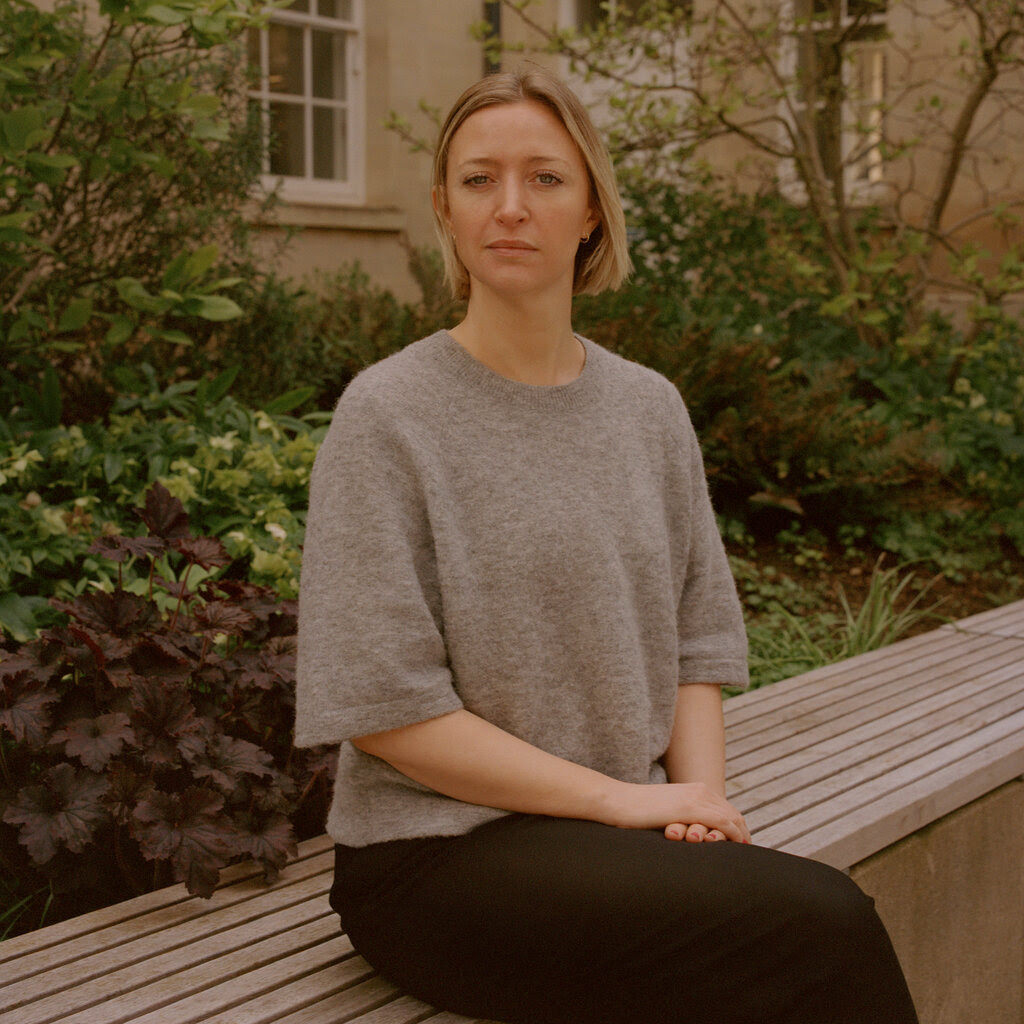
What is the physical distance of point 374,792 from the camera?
1.75 m

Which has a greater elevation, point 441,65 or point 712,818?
point 441,65

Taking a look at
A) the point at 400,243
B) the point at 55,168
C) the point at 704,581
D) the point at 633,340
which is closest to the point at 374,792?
the point at 704,581

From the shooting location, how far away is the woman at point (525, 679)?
157 centimetres

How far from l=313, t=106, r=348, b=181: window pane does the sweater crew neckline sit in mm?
8535

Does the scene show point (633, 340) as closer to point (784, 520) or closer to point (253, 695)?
point (784, 520)

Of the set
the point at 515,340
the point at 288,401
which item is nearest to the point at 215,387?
the point at 288,401

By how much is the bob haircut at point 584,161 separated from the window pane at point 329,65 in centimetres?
849

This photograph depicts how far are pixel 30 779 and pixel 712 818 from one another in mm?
1265

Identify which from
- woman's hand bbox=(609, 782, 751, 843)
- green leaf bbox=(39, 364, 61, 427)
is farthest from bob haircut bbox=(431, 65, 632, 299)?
green leaf bbox=(39, 364, 61, 427)

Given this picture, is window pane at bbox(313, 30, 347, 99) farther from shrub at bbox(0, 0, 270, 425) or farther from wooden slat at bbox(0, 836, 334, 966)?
wooden slat at bbox(0, 836, 334, 966)

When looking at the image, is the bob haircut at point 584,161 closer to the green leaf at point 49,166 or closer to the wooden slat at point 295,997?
the wooden slat at point 295,997

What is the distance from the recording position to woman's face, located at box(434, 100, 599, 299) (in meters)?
1.76

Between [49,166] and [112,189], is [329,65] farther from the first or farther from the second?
[49,166]

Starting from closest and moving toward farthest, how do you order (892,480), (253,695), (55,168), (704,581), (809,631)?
(704,581) → (253,695) → (55,168) → (809,631) → (892,480)
